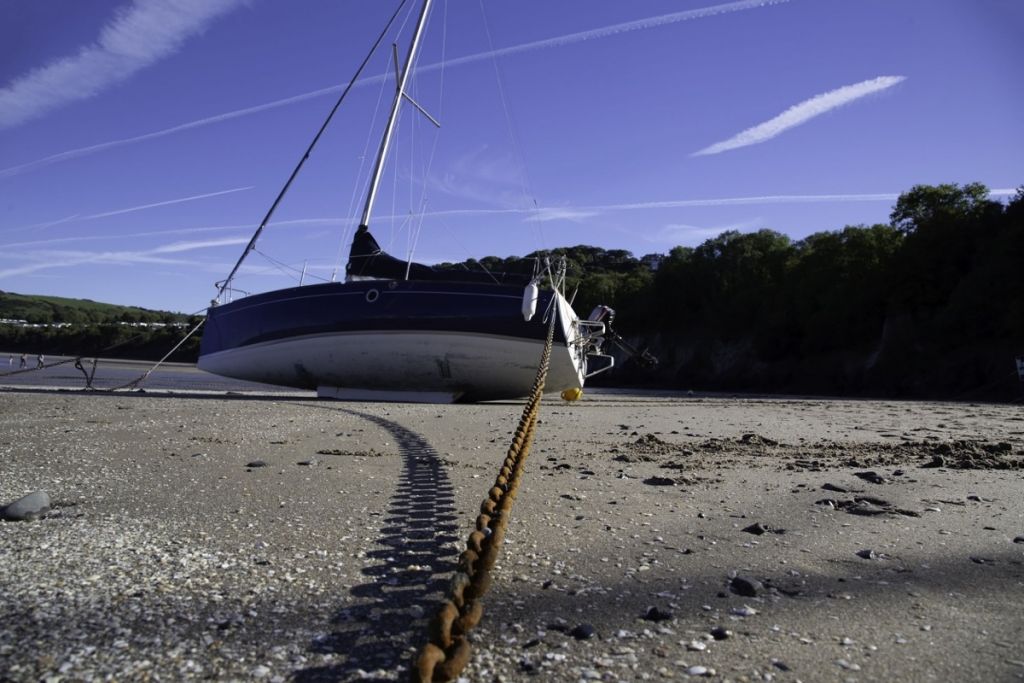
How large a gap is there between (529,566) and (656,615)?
677 millimetres

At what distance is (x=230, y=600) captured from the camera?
2.33 m

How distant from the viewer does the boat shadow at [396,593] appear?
1.90 meters

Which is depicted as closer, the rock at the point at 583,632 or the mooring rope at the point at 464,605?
the mooring rope at the point at 464,605

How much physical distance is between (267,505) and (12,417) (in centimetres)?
691

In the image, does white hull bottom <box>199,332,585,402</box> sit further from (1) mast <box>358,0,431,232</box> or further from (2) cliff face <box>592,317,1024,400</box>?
(2) cliff face <box>592,317,1024,400</box>

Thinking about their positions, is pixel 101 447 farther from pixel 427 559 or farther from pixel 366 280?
pixel 366 280

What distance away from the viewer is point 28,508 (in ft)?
11.2

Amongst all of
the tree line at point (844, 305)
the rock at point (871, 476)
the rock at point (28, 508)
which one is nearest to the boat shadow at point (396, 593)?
the rock at point (28, 508)

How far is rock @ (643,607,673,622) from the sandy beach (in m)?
0.02

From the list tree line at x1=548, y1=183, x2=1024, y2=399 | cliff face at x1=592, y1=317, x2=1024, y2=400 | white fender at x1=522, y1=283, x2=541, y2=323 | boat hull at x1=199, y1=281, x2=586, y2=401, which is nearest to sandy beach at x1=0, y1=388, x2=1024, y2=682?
white fender at x1=522, y1=283, x2=541, y2=323

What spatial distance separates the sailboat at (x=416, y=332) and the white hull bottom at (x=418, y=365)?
24 mm

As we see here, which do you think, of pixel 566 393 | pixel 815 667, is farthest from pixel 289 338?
pixel 815 667

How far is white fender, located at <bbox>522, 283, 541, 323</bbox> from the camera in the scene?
45.9ft

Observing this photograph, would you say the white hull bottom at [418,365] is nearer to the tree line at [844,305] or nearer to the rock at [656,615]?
the tree line at [844,305]
